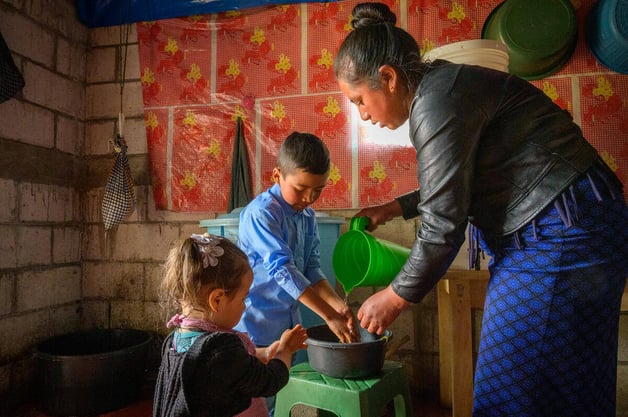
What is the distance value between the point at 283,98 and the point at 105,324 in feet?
6.75

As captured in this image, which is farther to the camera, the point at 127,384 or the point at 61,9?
the point at 61,9

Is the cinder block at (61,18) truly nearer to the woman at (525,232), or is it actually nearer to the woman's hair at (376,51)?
the woman's hair at (376,51)

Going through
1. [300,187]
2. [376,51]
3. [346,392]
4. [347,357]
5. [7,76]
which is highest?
[7,76]

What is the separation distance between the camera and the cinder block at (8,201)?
2674mm

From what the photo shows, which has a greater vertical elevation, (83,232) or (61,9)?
(61,9)

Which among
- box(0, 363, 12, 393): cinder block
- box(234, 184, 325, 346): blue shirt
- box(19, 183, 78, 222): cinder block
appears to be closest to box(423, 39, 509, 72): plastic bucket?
box(234, 184, 325, 346): blue shirt

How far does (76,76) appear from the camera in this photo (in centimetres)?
329

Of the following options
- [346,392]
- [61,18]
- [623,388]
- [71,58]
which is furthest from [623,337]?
[61,18]

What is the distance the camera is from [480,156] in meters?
1.16

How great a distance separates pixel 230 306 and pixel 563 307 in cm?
87

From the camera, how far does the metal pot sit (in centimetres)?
139

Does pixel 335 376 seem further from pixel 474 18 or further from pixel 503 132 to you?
pixel 474 18

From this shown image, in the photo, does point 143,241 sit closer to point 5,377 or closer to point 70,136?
point 70,136

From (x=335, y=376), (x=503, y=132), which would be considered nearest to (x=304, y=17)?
(x=503, y=132)
